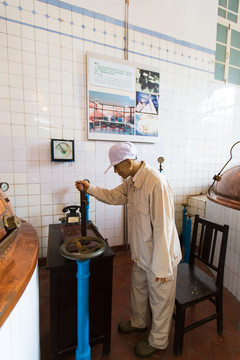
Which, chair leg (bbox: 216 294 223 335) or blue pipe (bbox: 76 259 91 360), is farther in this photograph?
chair leg (bbox: 216 294 223 335)

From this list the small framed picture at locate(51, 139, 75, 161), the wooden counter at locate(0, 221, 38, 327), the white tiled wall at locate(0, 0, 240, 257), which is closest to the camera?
the wooden counter at locate(0, 221, 38, 327)

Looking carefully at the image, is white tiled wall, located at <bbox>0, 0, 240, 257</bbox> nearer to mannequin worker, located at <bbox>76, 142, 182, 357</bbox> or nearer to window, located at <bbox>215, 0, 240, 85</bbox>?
window, located at <bbox>215, 0, 240, 85</bbox>

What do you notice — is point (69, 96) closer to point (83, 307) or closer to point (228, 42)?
point (83, 307)

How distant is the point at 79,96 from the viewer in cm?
260

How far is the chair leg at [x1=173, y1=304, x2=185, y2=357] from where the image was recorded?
4.72ft

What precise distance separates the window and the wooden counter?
4.16 m

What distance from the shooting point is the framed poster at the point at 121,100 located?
104 inches

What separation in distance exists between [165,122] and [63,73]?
1.75m

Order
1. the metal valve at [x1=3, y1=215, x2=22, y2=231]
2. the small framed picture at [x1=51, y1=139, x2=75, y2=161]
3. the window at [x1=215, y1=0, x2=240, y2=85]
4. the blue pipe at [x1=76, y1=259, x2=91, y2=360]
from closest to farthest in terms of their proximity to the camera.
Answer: the metal valve at [x1=3, y1=215, x2=22, y2=231] → the blue pipe at [x1=76, y1=259, x2=91, y2=360] → the small framed picture at [x1=51, y1=139, x2=75, y2=161] → the window at [x1=215, y1=0, x2=240, y2=85]

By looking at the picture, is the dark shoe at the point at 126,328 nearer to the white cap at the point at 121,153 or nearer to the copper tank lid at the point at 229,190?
the copper tank lid at the point at 229,190

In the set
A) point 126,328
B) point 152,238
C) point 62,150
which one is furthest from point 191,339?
point 62,150

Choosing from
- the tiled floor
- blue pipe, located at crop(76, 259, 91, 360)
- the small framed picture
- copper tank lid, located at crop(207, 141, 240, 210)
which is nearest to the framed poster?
the small framed picture

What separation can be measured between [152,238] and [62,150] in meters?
1.74

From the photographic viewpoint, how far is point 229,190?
1.47 metres
